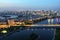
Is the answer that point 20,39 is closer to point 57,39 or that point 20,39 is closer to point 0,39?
point 0,39

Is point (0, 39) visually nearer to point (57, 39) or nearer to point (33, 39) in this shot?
point (33, 39)

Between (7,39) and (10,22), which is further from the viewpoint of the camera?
(10,22)

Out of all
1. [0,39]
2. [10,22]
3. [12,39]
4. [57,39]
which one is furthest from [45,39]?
[10,22]

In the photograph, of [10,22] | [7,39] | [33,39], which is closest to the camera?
[33,39]

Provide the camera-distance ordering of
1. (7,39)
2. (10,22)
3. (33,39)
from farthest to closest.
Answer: (10,22) → (7,39) → (33,39)

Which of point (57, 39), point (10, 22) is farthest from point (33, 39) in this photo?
point (10, 22)

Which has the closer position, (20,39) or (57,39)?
(57,39)

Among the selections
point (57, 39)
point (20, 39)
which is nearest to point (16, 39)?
point (20, 39)
